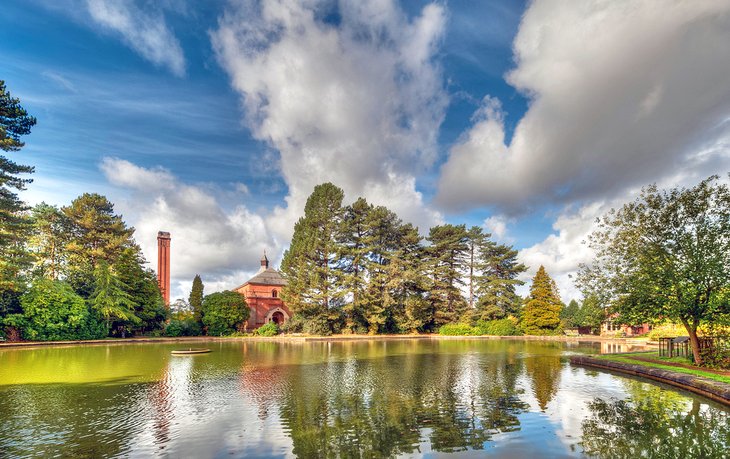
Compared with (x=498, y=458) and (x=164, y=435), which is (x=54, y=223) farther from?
(x=498, y=458)

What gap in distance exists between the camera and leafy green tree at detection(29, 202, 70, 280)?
41.8 metres

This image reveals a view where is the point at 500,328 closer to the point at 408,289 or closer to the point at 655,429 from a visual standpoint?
the point at 408,289

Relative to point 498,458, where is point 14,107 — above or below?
above

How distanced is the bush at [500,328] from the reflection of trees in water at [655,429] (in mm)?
36310

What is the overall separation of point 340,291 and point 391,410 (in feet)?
117

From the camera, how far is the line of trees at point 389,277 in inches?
1853

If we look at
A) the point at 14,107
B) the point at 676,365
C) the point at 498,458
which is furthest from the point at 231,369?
the point at 14,107

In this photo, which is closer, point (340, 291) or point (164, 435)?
point (164, 435)

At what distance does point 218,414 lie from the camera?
10484 mm

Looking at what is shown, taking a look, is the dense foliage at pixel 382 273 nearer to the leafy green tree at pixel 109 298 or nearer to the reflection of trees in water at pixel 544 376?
the leafy green tree at pixel 109 298

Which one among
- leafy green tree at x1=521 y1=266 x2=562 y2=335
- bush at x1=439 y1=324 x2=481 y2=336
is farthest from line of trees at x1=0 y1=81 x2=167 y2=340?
leafy green tree at x1=521 y1=266 x2=562 y2=335

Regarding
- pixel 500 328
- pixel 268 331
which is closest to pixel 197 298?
pixel 268 331

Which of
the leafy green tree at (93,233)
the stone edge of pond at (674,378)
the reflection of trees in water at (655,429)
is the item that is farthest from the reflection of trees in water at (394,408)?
the leafy green tree at (93,233)

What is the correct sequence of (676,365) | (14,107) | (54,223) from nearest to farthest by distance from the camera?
(676,365) < (14,107) < (54,223)
